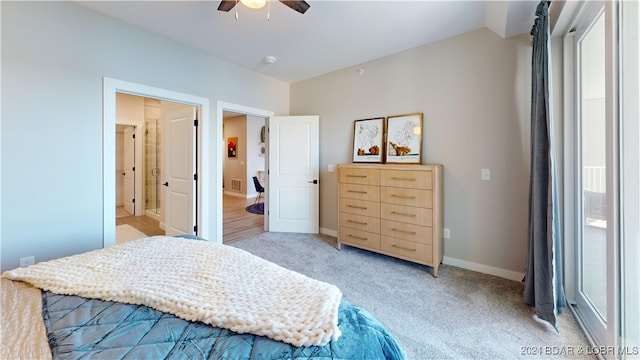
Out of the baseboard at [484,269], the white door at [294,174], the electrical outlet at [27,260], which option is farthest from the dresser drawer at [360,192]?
the electrical outlet at [27,260]

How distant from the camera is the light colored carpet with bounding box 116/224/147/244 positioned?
3812 millimetres

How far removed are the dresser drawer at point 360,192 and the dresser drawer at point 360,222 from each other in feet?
0.80

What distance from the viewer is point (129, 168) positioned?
5.68 metres

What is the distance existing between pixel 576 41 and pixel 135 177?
7.00 m

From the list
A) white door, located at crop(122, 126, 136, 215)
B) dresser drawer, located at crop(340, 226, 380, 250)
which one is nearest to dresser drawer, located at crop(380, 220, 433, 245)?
dresser drawer, located at crop(340, 226, 380, 250)

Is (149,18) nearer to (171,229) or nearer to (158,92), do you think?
(158,92)

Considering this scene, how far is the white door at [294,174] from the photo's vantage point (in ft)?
13.4

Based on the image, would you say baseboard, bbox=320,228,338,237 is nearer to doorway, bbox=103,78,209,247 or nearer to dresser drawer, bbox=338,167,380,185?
dresser drawer, bbox=338,167,380,185

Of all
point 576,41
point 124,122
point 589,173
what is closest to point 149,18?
point 124,122

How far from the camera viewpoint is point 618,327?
4.19ft

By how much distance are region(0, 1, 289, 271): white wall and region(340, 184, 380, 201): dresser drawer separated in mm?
2564

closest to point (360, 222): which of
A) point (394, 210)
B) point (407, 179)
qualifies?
A: point (394, 210)

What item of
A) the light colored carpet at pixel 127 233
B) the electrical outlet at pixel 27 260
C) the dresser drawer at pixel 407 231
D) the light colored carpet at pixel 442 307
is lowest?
the light colored carpet at pixel 442 307

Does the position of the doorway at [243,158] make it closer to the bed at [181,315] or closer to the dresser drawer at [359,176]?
the dresser drawer at [359,176]
